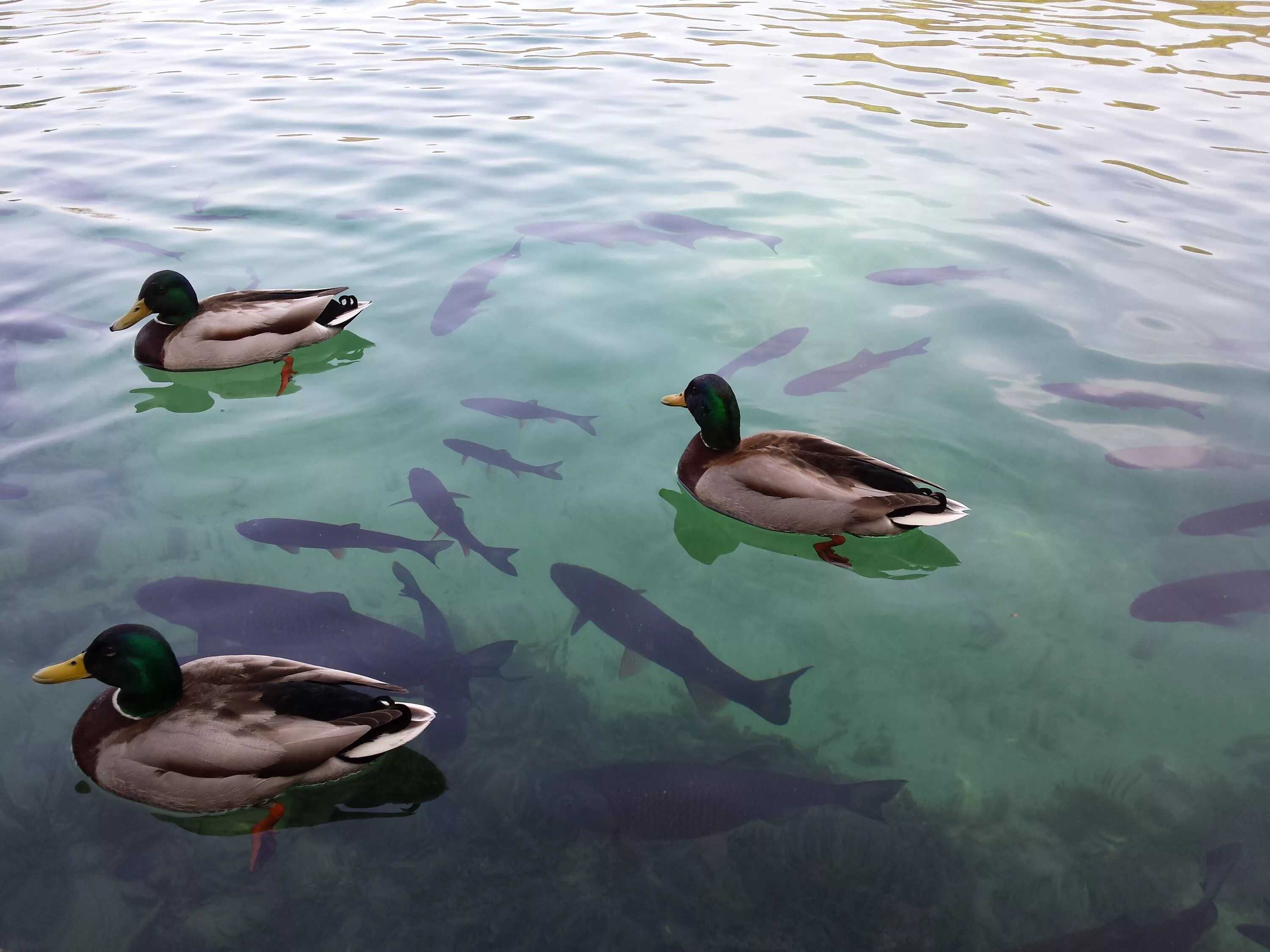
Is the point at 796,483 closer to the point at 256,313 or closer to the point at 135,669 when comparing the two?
the point at 135,669

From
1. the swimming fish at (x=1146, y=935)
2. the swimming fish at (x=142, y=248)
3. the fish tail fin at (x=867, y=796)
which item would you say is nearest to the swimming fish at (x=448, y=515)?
the fish tail fin at (x=867, y=796)

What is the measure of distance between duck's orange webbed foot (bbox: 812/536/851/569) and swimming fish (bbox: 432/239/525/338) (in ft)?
12.3

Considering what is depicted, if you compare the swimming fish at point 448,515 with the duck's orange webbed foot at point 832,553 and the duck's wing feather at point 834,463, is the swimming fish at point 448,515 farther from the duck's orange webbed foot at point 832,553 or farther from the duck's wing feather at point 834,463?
the duck's orange webbed foot at point 832,553

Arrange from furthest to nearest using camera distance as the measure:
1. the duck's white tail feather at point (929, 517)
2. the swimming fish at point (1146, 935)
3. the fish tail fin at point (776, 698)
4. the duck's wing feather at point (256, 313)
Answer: the duck's wing feather at point (256, 313) → the duck's white tail feather at point (929, 517) → the fish tail fin at point (776, 698) → the swimming fish at point (1146, 935)

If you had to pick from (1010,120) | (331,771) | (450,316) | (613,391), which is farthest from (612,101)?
(331,771)

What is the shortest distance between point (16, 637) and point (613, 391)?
3992 mm

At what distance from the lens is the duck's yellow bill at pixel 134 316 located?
6848 millimetres

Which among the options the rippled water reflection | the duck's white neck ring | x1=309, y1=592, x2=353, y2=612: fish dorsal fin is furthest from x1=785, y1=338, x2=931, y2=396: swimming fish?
the duck's white neck ring

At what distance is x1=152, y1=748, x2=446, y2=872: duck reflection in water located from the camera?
12.2 ft

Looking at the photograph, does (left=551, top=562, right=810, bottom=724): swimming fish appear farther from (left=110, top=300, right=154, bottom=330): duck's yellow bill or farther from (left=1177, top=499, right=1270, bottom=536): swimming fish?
(left=110, top=300, right=154, bottom=330): duck's yellow bill

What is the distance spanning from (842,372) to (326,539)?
12.8 feet

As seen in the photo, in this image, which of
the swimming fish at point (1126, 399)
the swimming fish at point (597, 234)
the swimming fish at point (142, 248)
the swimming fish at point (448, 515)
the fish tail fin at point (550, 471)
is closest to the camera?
the swimming fish at point (448, 515)

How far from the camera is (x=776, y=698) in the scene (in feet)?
14.2

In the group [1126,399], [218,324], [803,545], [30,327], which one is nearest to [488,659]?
[803,545]
